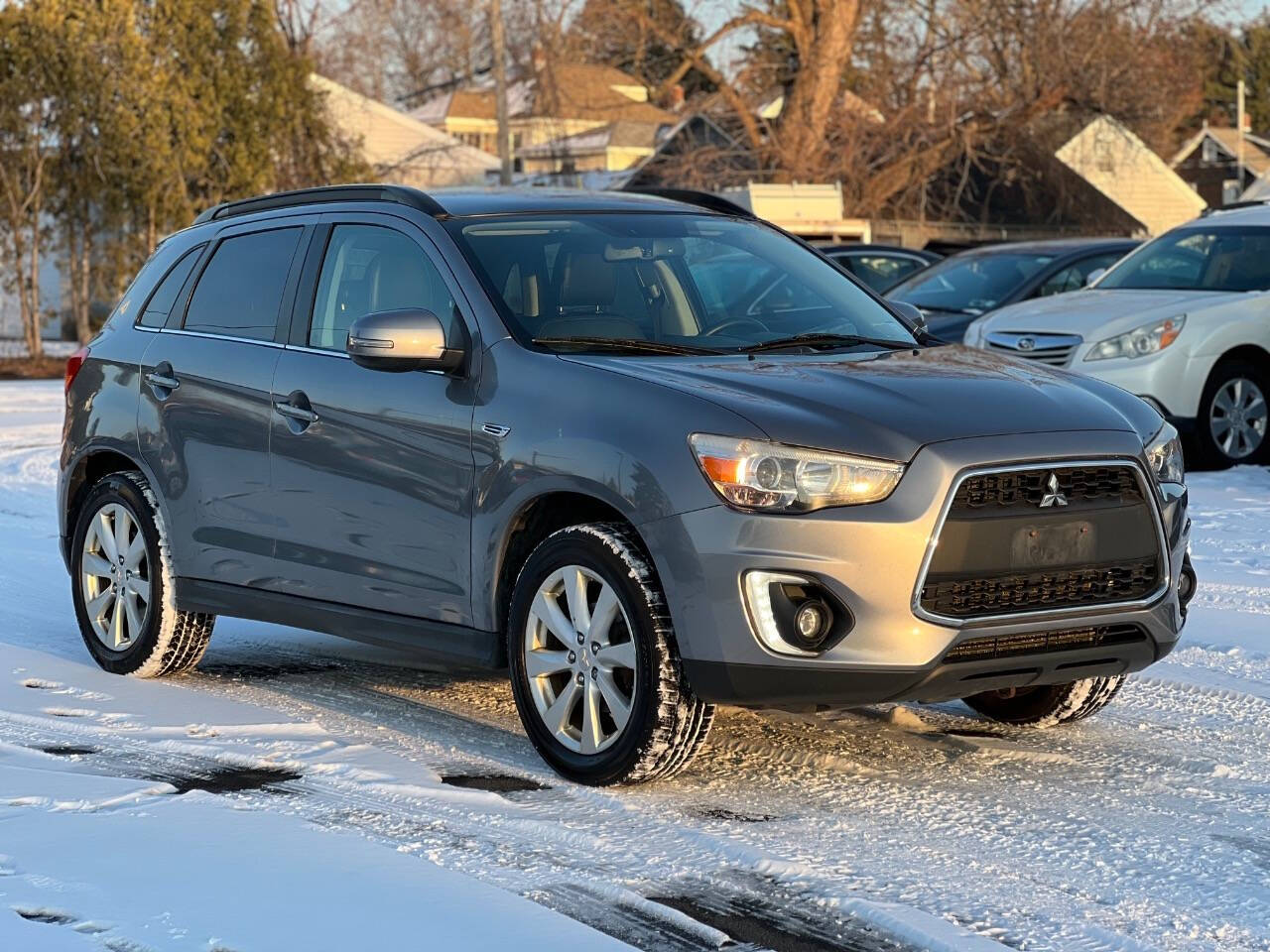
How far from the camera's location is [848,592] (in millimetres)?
5129

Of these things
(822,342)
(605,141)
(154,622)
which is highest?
(605,141)

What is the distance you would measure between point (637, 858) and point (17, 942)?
4.83 ft

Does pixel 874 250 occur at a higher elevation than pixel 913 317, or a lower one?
higher

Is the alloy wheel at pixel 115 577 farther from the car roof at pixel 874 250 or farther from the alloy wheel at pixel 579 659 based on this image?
the car roof at pixel 874 250

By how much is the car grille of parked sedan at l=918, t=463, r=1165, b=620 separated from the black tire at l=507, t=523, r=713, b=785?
706mm

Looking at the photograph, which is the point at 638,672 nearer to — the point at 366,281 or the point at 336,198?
the point at 366,281

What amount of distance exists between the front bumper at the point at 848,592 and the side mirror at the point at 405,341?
1.07m

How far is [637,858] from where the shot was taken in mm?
4836

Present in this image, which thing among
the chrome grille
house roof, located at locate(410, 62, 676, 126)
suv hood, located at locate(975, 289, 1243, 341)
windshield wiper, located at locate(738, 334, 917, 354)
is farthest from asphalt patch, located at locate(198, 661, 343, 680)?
house roof, located at locate(410, 62, 676, 126)

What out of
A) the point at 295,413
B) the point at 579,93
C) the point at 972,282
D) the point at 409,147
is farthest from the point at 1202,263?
the point at 409,147

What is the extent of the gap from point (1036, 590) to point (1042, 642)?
16 cm

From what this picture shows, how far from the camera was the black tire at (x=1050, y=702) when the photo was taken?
248 inches

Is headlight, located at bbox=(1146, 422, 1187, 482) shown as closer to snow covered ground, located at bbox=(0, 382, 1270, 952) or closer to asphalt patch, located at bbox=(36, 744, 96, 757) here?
snow covered ground, located at bbox=(0, 382, 1270, 952)

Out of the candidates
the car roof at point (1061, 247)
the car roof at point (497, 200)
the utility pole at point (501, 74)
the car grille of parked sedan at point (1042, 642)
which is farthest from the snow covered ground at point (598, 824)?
the utility pole at point (501, 74)
